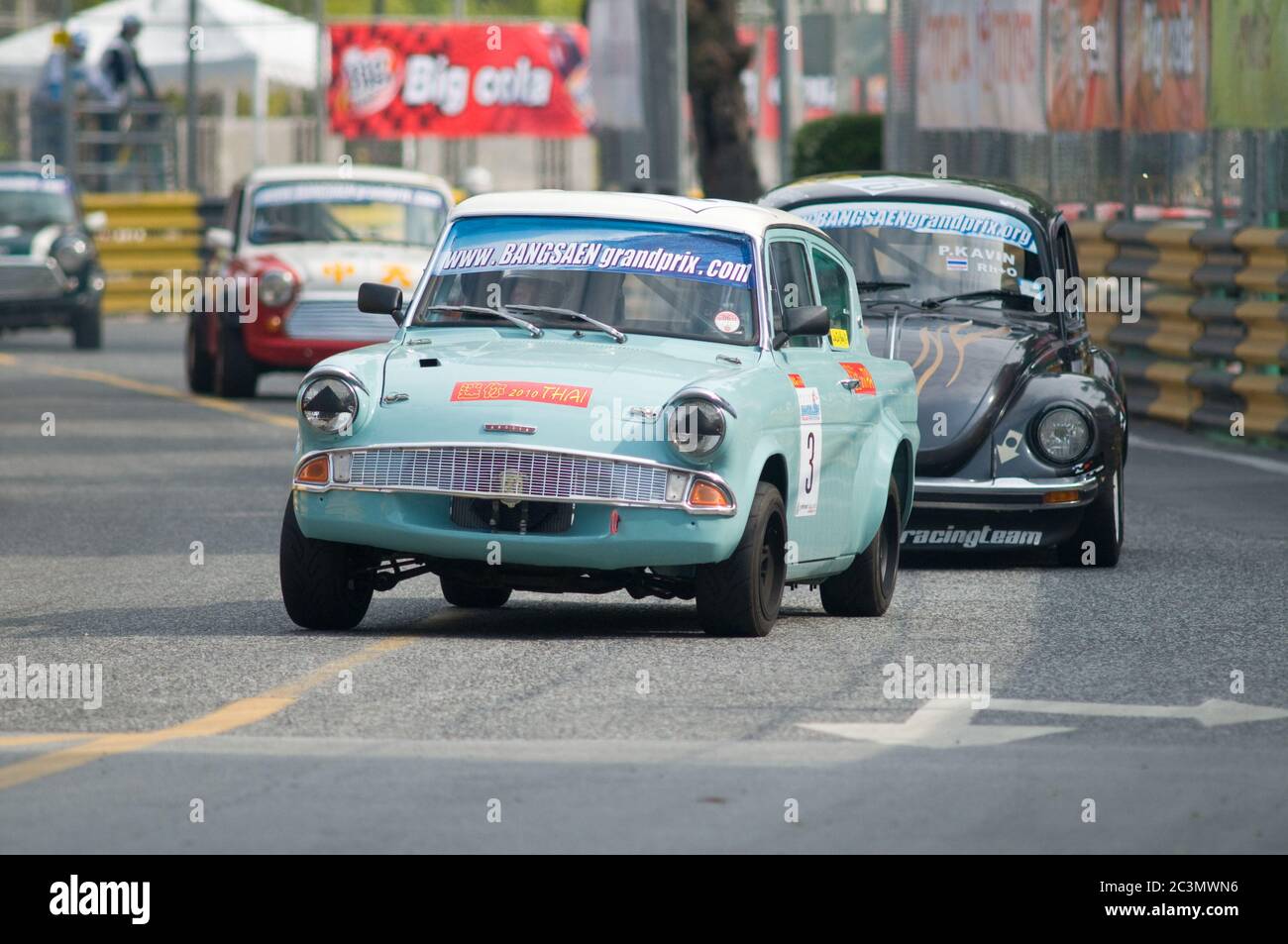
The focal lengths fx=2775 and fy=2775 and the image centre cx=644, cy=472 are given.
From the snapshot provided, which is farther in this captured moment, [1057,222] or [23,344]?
[23,344]

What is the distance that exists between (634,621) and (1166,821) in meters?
3.74

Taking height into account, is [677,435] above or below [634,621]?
above

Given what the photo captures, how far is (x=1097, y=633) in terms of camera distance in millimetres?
9281

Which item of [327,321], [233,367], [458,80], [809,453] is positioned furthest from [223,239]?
[458,80]

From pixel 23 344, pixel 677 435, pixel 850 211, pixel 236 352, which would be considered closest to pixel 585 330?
pixel 677 435

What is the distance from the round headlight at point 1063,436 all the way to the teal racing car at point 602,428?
5.34 feet

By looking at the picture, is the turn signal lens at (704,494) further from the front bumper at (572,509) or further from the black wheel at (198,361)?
the black wheel at (198,361)

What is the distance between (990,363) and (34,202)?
1843 cm

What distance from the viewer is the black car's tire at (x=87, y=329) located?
28.3 m

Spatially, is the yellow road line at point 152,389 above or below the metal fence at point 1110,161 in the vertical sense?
below

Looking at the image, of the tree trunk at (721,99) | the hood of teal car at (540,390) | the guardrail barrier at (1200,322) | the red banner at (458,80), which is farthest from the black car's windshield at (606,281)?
the red banner at (458,80)

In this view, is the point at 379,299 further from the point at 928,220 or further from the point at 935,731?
the point at 928,220

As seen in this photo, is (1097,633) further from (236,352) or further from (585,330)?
(236,352)

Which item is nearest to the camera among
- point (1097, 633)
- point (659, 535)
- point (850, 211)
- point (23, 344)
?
point (659, 535)
